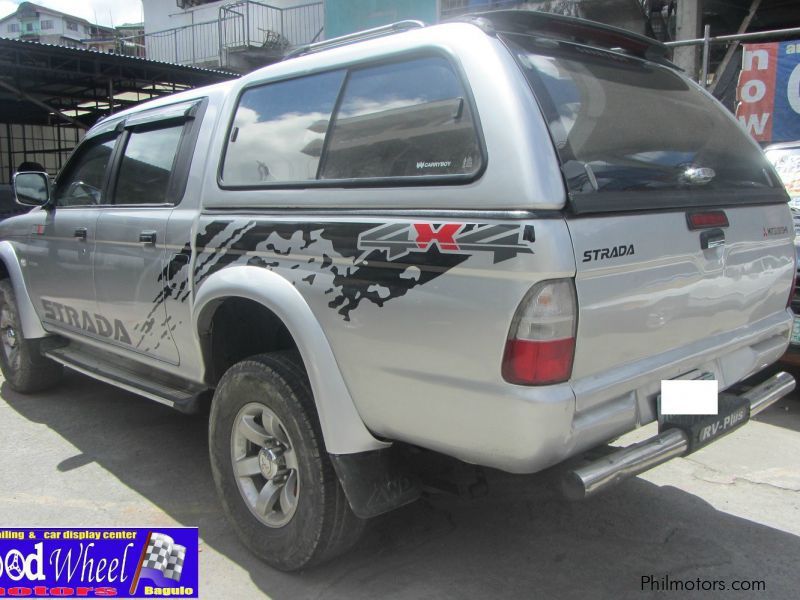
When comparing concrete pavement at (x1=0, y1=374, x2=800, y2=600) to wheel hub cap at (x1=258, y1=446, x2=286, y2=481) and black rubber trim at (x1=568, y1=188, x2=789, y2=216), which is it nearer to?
wheel hub cap at (x1=258, y1=446, x2=286, y2=481)

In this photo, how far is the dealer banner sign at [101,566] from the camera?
2.81 meters

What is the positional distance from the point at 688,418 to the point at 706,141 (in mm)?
1202

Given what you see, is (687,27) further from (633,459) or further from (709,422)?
(633,459)

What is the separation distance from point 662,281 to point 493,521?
153cm

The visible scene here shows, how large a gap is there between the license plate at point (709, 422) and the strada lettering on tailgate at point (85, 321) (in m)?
2.85

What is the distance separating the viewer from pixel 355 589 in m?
2.75

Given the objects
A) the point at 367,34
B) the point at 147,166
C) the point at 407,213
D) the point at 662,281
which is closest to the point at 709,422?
the point at 662,281

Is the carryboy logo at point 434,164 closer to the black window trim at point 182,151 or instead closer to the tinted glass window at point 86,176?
the black window trim at point 182,151

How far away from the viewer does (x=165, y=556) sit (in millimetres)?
2895

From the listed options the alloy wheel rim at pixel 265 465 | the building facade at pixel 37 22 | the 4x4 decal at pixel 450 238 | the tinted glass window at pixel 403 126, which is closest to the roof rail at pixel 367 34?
the tinted glass window at pixel 403 126

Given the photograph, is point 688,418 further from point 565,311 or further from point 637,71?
point 637,71

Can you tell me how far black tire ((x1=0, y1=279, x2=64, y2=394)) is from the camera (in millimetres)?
5078

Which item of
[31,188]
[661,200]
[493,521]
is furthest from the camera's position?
[31,188]

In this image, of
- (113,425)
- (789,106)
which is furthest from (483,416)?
(789,106)
